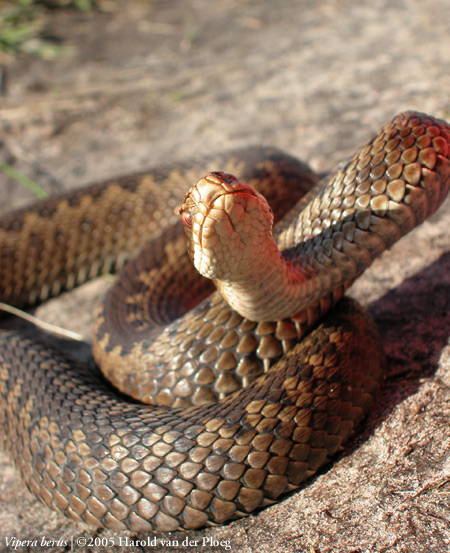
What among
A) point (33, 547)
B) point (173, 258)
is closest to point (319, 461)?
point (33, 547)

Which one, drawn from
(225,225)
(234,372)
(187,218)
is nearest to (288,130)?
(234,372)

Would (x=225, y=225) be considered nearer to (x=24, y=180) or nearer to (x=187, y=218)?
(x=187, y=218)

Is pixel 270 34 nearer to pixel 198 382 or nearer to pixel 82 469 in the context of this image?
pixel 198 382

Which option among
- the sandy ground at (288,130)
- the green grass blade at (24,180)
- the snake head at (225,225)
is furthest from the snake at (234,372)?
the green grass blade at (24,180)

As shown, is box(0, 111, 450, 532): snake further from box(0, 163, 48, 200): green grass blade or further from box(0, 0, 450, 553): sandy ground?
box(0, 163, 48, 200): green grass blade

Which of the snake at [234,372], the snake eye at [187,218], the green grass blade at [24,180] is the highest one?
the snake eye at [187,218]

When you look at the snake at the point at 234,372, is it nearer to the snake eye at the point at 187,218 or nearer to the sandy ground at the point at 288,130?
the snake eye at the point at 187,218
